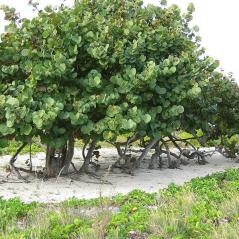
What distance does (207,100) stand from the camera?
11797 millimetres

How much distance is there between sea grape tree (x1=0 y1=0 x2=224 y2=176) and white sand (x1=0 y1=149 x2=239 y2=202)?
27.2 inches

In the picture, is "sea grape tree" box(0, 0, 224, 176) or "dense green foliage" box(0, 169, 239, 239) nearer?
"dense green foliage" box(0, 169, 239, 239)

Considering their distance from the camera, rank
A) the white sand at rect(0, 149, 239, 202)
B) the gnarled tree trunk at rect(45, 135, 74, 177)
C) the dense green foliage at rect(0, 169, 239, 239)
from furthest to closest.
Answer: the gnarled tree trunk at rect(45, 135, 74, 177) < the white sand at rect(0, 149, 239, 202) < the dense green foliage at rect(0, 169, 239, 239)

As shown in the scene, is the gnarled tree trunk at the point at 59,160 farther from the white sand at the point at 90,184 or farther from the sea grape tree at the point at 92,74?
the white sand at the point at 90,184

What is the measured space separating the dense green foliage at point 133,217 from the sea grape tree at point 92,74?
5.55ft

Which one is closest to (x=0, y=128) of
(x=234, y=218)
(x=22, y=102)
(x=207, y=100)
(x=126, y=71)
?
(x=22, y=102)

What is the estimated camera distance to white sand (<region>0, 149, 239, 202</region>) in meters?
8.59

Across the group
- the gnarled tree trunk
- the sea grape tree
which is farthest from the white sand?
the sea grape tree

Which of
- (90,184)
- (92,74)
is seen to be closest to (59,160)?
(90,184)

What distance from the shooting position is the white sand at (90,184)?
8594 mm

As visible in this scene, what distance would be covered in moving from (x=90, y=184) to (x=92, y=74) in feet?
6.28

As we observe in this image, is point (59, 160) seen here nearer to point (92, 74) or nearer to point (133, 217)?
point (92, 74)

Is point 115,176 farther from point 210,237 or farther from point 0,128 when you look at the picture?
point 210,237

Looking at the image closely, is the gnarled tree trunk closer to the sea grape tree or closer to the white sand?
the sea grape tree
